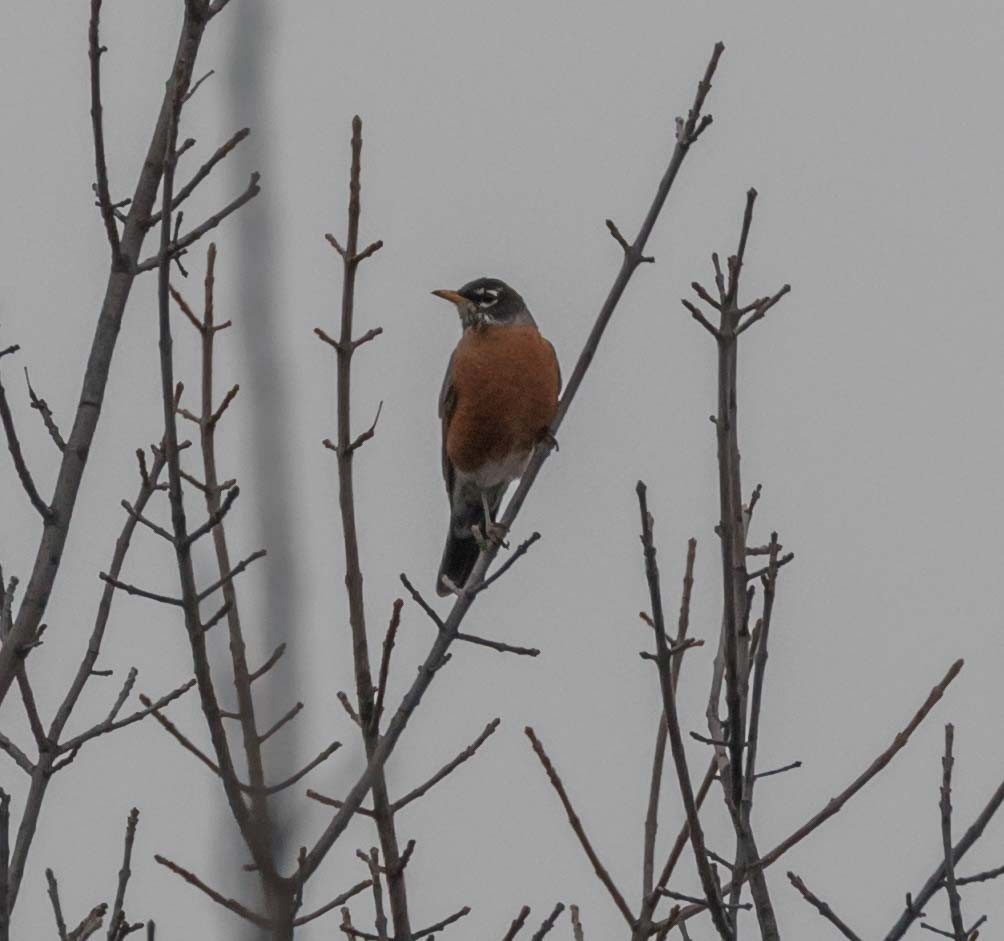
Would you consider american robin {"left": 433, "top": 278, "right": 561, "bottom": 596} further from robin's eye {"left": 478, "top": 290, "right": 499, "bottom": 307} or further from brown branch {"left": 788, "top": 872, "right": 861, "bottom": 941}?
brown branch {"left": 788, "top": 872, "right": 861, "bottom": 941}

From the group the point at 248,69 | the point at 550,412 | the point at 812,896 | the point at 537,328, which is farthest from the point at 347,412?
the point at 537,328

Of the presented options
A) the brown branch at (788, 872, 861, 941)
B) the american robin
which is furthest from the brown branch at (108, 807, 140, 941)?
the american robin

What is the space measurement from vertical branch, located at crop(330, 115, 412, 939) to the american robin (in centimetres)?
353

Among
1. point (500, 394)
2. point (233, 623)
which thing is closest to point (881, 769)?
point (233, 623)

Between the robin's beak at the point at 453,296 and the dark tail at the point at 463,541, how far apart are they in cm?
106

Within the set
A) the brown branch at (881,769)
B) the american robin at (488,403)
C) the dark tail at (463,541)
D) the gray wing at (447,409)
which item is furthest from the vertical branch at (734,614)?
the dark tail at (463,541)

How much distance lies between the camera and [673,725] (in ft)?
10.7

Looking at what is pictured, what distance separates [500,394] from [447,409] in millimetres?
550

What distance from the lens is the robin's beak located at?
796 centimetres

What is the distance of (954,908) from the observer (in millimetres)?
3490

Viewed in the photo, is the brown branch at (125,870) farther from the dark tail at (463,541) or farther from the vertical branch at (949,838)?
the dark tail at (463,541)

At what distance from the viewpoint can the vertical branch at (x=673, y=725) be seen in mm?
3258

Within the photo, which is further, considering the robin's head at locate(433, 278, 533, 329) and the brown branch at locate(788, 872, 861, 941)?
the robin's head at locate(433, 278, 533, 329)

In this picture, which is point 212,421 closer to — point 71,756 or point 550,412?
point 71,756
